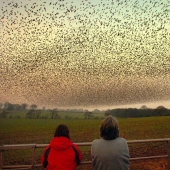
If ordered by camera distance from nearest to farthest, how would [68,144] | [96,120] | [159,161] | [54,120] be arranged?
[68,144], [159,161], [54,120], [96,120]

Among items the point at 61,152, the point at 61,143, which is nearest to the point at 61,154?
the point at 61,152

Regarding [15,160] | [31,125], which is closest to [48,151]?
[15,160]

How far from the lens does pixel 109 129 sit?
10.3ft

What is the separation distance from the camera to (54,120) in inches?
1604

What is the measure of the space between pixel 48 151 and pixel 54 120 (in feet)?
123

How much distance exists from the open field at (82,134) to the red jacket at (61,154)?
700 cm

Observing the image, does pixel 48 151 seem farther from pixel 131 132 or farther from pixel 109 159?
pixel 131 132

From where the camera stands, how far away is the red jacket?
340 centimetres

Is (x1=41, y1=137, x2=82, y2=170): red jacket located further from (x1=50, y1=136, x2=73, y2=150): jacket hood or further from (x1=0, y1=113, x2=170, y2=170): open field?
(x1=0, y1=113, x2=170, y2=170): open field

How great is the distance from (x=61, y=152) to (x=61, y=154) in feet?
0.07

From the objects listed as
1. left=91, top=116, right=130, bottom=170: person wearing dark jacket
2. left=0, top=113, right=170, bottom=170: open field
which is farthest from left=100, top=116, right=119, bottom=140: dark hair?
left=0, top=113, right=170, bottom=170: open field

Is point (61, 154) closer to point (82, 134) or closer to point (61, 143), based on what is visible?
point (61, 143)

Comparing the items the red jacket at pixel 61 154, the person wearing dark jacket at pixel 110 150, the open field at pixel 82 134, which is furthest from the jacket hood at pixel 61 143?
the open field at pixel 82 134

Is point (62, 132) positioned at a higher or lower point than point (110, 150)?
higher
